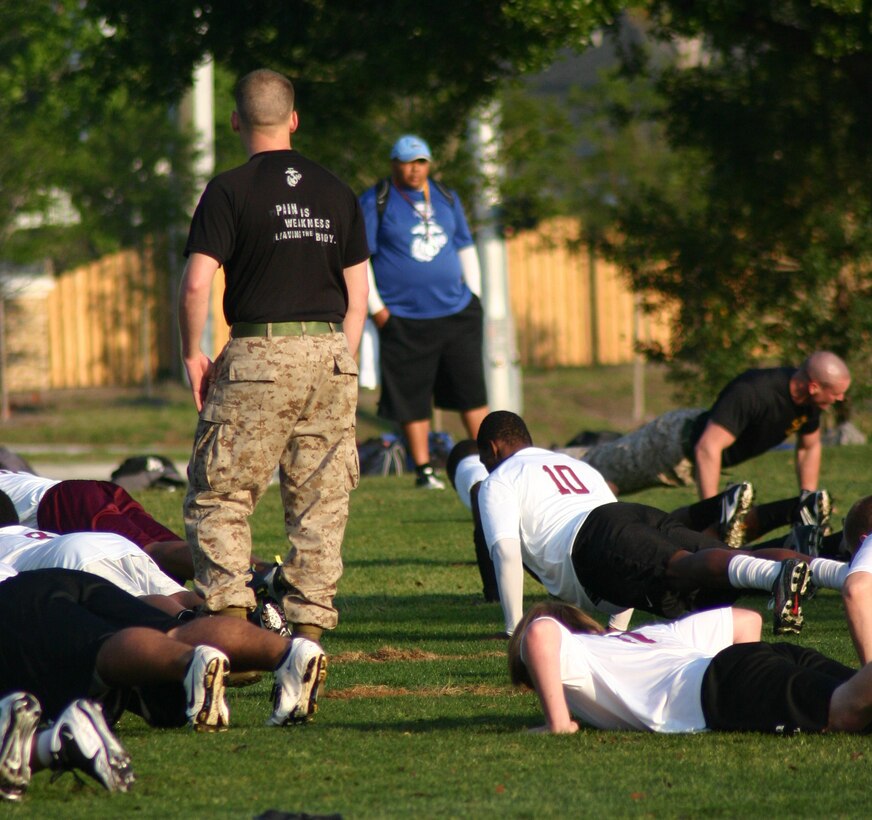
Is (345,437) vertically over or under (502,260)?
under

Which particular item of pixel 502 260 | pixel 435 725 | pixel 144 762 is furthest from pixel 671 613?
pixel 502 260

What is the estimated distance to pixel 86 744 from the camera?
181 inches

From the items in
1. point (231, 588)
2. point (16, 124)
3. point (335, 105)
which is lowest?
point (231, 588)

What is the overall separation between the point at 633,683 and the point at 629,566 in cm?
139

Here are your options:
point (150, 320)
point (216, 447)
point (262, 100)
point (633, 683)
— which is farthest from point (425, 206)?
point (150, 320)

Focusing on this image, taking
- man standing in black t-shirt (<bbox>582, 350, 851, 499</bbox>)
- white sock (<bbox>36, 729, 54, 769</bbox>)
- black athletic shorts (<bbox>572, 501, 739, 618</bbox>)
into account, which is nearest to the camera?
white sock (<bbox>36, 729, 54, 769</bbox>)

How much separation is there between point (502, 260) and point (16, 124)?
7.49m

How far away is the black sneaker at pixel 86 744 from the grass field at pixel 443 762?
4.1 inches

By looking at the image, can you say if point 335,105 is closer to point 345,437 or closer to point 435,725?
point 345,437

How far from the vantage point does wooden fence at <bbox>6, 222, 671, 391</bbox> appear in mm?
28719

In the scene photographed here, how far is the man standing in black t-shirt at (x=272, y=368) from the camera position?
20.9 feet

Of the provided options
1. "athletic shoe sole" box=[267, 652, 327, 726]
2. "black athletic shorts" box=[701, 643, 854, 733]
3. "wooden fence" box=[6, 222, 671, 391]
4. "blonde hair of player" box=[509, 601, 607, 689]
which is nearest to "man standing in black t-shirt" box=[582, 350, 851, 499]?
"blonde hair of player" box=[509, 601, 607, 689]

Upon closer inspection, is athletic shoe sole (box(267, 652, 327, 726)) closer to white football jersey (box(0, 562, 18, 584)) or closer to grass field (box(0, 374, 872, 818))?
grass field (box(0, 374, 872, 818))

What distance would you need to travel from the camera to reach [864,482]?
13547mm
